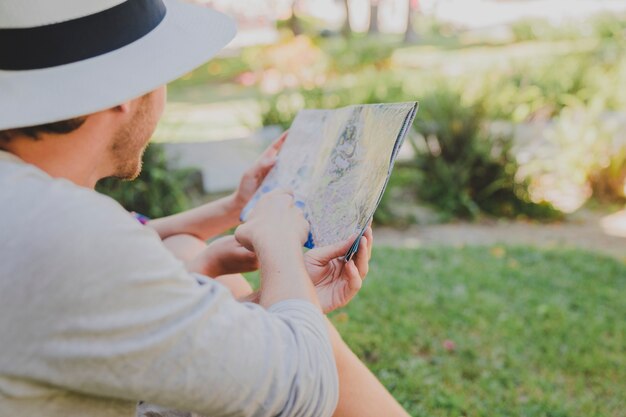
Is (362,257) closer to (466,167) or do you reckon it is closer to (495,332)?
(495,332)

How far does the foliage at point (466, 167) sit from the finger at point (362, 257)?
15.0 ft

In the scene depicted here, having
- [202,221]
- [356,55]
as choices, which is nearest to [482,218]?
[202,221]

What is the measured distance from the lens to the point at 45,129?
105 cm

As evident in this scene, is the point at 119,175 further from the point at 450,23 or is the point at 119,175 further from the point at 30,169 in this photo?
the point at 450,23

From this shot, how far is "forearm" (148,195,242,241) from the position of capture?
6.59ft

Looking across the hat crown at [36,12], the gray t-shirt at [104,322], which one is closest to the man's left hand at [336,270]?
the gray t-shirt at [104,322]

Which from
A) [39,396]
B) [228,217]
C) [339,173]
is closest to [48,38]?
[39,396]

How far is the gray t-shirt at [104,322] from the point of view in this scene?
2.83ft

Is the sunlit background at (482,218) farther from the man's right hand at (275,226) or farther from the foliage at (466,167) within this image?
the man's right hand at (275,226)

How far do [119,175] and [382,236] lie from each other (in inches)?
167

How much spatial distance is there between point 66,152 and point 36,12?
225 mm

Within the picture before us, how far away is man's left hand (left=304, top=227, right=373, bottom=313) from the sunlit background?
1.27 metres

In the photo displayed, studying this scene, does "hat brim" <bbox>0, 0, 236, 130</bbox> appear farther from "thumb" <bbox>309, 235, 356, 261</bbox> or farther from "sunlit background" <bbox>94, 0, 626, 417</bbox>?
"sunlit background" <bbox>94, 0, 626, 417</bbox>

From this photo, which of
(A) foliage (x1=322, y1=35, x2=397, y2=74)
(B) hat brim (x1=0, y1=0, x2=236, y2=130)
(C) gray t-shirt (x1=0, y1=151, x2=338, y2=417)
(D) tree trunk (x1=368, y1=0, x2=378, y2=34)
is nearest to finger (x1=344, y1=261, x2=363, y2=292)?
(C) gray t-shirt (x1=0, y1=151, x2=338, y2=417)
